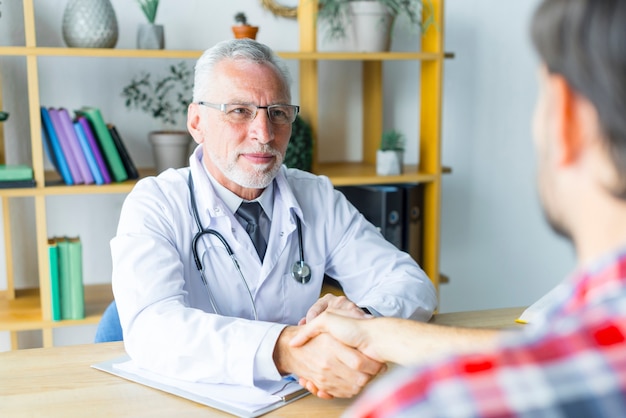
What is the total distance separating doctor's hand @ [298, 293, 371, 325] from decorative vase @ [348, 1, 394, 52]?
1.50 m

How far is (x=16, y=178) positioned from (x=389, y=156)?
1.28 metres

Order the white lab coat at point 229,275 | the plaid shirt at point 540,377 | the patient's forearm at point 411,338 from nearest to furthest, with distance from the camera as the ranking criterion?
the plaid shirt at point 540,377
the patient's forearm at point 411,338
the white lab coat at point 229,275

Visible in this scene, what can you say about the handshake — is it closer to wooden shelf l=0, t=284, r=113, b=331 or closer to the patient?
the patient

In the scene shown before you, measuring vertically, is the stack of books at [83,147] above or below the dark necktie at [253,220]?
above

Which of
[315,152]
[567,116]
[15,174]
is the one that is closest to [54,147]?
[15,174]

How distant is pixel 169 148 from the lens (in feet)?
9.04

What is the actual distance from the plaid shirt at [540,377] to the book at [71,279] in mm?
2205

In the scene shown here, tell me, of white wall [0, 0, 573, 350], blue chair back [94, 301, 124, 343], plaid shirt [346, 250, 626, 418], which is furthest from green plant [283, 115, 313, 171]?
plaid shirt [346, 250, 626, 418]

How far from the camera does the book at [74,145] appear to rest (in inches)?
103

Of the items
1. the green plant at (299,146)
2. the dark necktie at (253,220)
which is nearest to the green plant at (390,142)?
the green plant at (299,146)

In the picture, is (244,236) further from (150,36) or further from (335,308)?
(150,36)

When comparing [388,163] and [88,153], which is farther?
[388,163]

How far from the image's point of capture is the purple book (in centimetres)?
260

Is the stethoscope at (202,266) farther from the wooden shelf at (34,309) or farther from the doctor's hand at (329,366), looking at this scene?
the wooden shelf at (34,309)
